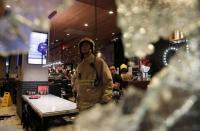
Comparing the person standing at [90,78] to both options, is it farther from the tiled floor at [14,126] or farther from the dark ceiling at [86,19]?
the dark ceiling at [86,19]

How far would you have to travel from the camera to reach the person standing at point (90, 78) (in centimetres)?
193

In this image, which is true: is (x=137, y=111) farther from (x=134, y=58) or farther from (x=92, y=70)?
(x=92, y=70)

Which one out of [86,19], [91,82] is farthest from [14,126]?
[86,19]

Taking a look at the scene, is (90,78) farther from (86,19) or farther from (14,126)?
(86,19)

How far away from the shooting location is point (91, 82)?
1.97 m

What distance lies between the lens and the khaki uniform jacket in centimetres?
192

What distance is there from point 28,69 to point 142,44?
4470mm

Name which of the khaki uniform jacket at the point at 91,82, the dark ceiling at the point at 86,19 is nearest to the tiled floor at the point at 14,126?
the khaki uniform jacket at the point at 91,82

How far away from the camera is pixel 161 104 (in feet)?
1.20

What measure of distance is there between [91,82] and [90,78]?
1.7 inches

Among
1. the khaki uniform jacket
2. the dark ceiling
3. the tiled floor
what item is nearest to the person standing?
the khaki uniform jacket

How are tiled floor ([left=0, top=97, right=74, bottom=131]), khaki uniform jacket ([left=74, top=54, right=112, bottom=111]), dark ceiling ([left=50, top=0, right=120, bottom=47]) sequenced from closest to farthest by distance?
1. tiled floor ([left=0, top=97, right=74, bottom=131])
2. khaki uniform jacket ([left=74, top=54, right=112, bottom=111])
3. dark ceiling ([left=50, top=0, right=120, bottom=47])

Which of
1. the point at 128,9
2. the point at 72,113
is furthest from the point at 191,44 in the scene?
the point at 72,113

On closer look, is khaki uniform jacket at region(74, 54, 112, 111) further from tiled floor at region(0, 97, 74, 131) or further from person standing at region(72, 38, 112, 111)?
tiled floor at region(0, 97, 74, 131)
